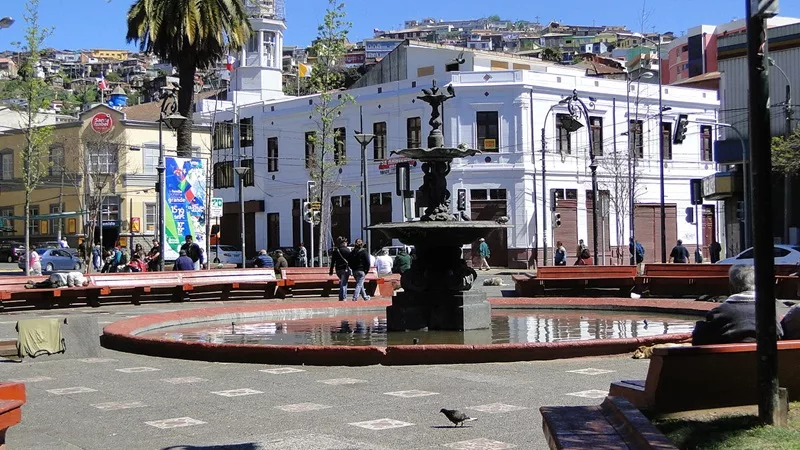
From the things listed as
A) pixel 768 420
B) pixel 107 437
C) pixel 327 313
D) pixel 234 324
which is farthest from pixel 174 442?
pixel 327 313

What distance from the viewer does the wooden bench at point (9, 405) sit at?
20.8 feet

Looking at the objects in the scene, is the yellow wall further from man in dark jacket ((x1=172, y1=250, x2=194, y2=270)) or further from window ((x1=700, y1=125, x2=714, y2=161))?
man in dark jacket ((x1=172, y1=250, x2=194, y2=270))

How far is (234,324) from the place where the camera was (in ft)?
61.9

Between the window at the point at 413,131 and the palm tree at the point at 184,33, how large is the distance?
18890 millimetres

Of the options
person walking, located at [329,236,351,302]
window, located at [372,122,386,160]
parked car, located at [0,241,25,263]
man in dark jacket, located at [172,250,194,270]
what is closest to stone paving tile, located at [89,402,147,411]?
person walking, located at [329,236,351,302]

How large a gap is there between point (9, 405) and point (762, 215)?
4775 millimetres

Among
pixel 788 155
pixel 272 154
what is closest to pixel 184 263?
pixel 788 155

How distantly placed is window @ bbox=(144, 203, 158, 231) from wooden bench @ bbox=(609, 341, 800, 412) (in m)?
61.4

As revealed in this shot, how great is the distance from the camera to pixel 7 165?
68812 mm

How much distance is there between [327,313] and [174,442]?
12.3 m

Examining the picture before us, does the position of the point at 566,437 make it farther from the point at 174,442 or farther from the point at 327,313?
the point at 327,313

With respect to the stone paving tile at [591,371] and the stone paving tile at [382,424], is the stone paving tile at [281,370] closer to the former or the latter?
the stone paving tile at [591,371]

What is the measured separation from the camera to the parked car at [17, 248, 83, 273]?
51812mm

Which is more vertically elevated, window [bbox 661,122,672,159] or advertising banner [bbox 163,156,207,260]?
window [bbox 661,122,672,159]
